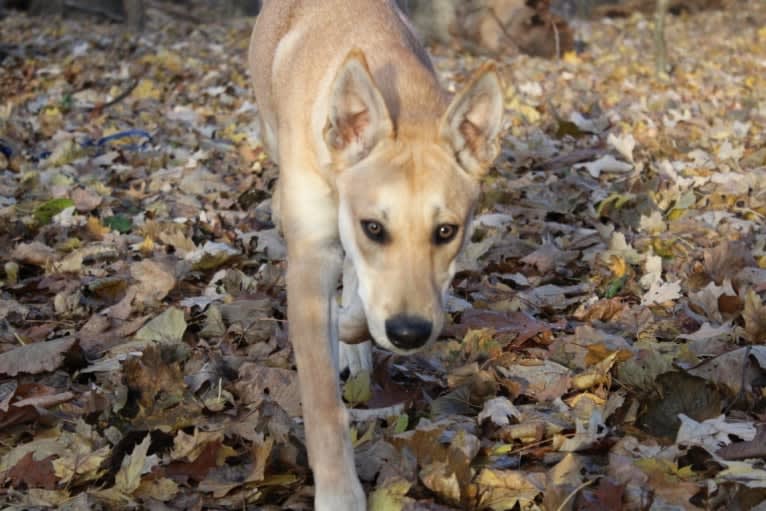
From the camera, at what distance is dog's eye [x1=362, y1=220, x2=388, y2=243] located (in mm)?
3191

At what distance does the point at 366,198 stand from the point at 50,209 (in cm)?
298

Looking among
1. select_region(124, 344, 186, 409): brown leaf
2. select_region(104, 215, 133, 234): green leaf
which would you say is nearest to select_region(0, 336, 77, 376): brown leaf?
select_region(124, 344, 186, 409): brown leaf

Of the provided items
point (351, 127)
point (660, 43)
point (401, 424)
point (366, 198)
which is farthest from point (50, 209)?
point (660, 43)

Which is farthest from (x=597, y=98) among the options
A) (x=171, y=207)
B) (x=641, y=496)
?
(x=641, y=496)

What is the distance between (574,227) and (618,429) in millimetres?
2489

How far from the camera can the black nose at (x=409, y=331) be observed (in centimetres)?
300

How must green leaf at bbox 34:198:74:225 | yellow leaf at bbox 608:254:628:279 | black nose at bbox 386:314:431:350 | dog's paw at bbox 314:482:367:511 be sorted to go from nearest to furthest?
dog's paw at bbox 314:482:367:511 → black nose at bbox 386:314:431:350 → yellow leaf at bbox 608:254:628:279 → green leaf at bbox 34:198:74:225

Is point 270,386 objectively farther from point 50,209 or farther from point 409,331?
point 50,209

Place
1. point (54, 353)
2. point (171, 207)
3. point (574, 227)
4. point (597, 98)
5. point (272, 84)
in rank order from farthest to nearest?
1. point (597, 98)
2. point (171, 207)
3. point (574, 227)
4. point (272, 84)
5. point (54, 353)

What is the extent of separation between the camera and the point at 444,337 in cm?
404

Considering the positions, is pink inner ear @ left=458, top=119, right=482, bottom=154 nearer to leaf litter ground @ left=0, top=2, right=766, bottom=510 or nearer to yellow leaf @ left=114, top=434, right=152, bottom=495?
leaf litter ground @ left=0, top=2, right=766, bottom=510

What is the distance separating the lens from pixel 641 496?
2.59 m

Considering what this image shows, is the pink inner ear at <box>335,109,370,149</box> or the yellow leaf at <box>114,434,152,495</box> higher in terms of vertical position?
the pink inner ear at <box>335,109,370,149</box>

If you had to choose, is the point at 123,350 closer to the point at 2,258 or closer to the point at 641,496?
the point at 2,258
